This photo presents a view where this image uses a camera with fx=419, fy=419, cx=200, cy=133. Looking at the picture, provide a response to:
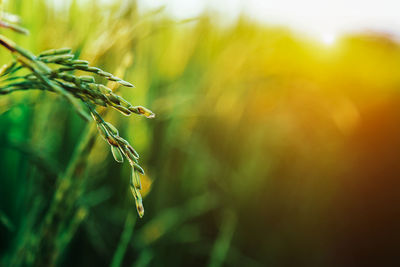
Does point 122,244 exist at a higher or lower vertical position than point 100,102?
lower

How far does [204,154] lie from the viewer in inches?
43.7

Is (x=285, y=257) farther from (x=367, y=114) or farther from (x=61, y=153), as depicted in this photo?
(x=367, y=114)

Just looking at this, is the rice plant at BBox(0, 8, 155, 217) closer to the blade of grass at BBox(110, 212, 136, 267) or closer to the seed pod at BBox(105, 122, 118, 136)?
the seed pod at BBox(105, 122, 118, 136)

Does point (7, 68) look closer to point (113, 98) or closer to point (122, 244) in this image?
point (113, 98)

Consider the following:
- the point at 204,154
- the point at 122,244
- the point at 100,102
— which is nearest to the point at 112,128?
the point at 100,102

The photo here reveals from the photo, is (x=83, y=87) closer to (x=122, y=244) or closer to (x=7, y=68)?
(x=7, y=68)

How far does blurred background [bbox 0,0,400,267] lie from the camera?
662 mm

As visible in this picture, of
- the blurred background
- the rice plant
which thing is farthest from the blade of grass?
the rice plant

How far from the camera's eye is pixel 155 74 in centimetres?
108

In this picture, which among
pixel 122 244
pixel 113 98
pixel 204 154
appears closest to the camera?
pixel 113 98

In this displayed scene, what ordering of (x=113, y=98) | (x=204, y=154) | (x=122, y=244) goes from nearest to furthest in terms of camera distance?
1. (x=113, y=98)
2. (x=122, y=244)
3. (x=204, y=154)

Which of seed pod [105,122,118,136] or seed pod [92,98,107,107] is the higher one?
seed pod [92,98,107,107]

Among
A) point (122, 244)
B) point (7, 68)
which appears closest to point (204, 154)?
point (122, 244)

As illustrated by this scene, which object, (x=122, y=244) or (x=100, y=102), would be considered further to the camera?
(x=122, y=244)
